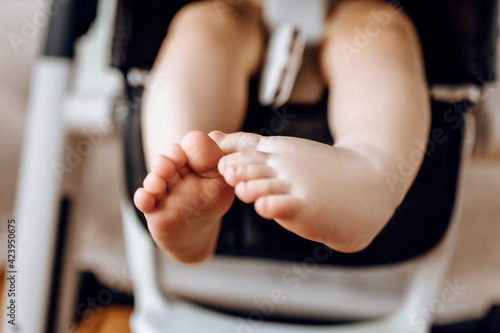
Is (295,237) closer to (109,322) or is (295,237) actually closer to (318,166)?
(318,166)

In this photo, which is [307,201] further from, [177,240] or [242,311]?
[242,311]

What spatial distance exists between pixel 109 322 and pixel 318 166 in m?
0.54

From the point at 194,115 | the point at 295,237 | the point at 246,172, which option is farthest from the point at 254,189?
the point at 295,237

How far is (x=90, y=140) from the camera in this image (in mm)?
521

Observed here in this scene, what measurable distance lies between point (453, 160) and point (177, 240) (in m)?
0.30

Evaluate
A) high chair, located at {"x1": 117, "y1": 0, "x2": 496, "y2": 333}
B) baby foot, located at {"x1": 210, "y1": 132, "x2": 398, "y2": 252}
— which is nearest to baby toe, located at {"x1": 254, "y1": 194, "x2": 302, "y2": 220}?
baby foot, located at {"x1": 210, "y1": 132, "x2": 398, "y2": 252}

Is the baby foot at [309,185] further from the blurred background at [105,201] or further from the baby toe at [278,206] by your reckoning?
the blurred background at [105,201]

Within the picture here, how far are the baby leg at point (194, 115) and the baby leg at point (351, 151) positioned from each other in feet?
0.08

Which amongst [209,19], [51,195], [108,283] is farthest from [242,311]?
[209,19]

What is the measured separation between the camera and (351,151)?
282 millimetres

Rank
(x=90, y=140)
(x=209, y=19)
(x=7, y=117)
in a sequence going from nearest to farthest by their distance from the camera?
(x=209, y=19)
(x=90, y=140)
(x=7, y=117)

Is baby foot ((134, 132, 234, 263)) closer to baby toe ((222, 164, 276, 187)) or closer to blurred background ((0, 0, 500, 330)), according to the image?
baby toe ((222, 164, 276, 187))

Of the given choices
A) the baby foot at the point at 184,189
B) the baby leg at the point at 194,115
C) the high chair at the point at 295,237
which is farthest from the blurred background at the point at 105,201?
the baby foot at the point at 184,189

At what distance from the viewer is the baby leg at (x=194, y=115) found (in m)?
0.24
